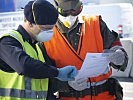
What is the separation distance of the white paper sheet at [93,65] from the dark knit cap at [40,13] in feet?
1.55

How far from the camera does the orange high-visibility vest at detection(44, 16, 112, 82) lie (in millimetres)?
2820

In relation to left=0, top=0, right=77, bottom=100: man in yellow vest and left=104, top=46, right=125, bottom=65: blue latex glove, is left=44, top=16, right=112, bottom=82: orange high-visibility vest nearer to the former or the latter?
left=104, top=46, right=125, bottom=65: blue latex glove

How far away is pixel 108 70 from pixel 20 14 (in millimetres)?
6250

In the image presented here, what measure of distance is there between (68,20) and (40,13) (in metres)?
0.66

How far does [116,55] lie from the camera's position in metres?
2.79

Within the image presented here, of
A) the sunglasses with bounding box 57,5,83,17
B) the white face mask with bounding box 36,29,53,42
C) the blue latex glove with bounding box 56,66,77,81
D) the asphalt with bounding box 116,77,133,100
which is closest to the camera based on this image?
the blue latex glove with bounding box 56,66,77,81

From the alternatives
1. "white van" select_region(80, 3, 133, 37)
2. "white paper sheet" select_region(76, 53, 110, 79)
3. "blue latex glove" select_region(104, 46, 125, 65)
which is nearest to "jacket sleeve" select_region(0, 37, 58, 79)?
"white paper sheet" select_region(76, 53, 110, 79)

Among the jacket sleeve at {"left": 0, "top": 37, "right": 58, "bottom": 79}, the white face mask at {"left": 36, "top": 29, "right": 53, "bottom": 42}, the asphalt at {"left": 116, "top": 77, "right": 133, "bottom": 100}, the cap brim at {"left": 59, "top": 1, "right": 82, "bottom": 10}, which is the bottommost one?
the asphalt at {"left": 116, "top": 77, "right": 133, "bottom": 100}

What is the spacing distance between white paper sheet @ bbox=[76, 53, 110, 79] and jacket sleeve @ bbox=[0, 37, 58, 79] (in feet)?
1.52

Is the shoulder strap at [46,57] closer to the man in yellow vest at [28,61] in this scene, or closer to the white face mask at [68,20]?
the white face mask at [68,20]

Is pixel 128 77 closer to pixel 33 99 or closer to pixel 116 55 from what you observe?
pixel 116 55

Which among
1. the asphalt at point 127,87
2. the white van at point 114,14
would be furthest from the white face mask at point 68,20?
the white van at point 114,14

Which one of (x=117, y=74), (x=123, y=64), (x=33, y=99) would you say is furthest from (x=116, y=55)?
(x=117, y=74)

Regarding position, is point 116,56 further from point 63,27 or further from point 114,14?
point 114,14
